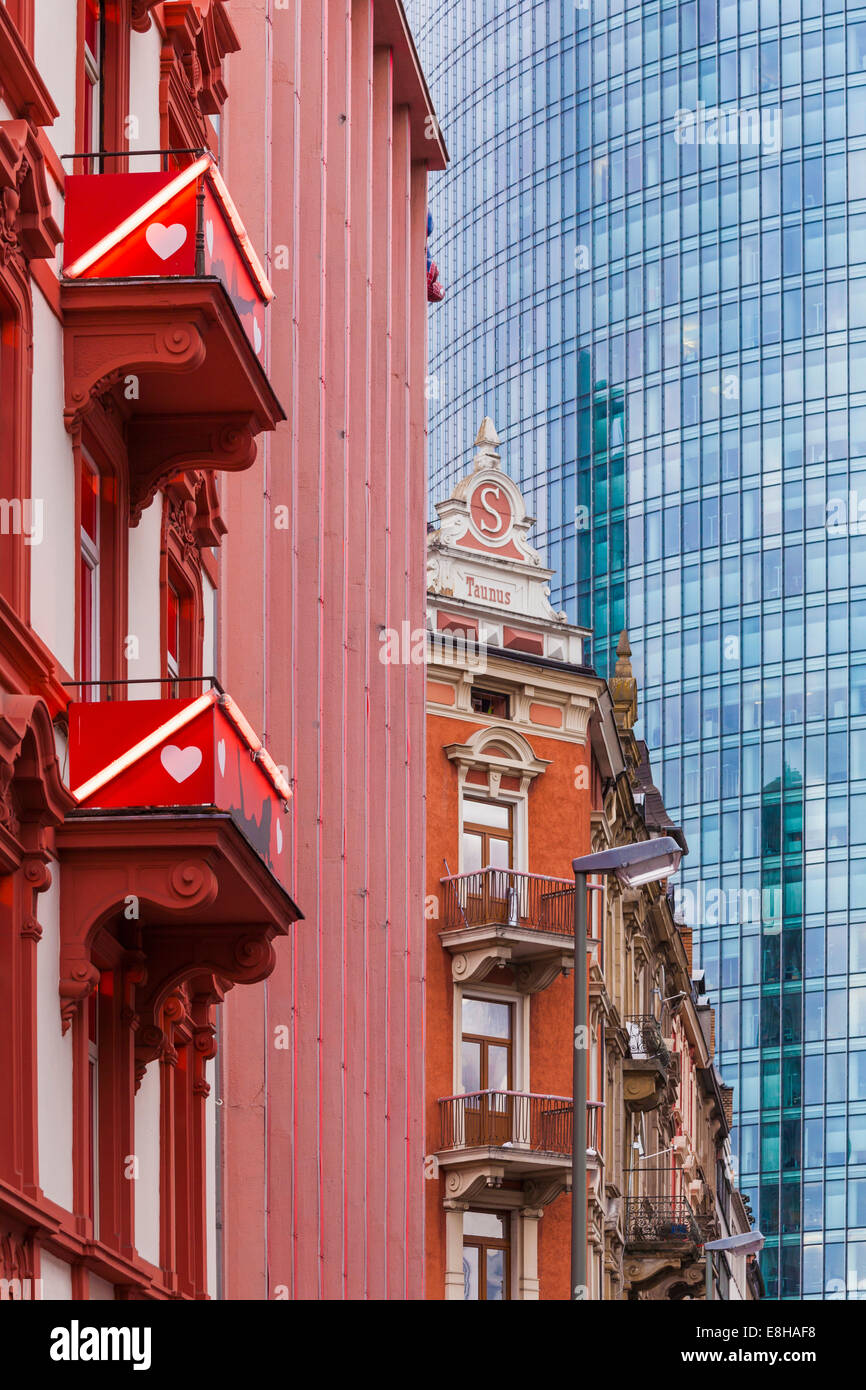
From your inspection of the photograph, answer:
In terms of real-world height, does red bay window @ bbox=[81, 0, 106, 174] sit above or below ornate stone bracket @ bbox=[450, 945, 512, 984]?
above

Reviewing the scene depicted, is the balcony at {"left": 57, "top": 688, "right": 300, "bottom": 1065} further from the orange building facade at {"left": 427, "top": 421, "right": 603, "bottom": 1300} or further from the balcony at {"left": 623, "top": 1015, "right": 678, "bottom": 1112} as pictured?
the balcony at {"left": 623, "top": 1015, "right": 678, "bottom": 1112}

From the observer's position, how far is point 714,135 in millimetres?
156625

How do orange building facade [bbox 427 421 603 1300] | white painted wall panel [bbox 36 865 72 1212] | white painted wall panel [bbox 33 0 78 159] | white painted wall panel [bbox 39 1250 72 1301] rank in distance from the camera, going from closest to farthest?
1. white painted wall panel [bbox 39 1250 72 1301]
2. white painted wall panel [bbox 36 865 72 1212]
3. white painted wall panel [bbox 33 0 78 159]
4. orange building facade [bbox 427 421 603 1300]

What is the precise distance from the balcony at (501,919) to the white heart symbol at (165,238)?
94.3 ft

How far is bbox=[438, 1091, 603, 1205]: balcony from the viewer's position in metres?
42.2

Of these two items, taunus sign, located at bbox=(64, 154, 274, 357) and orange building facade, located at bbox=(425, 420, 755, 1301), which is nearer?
taunus sign, located at bbox=(64, 154, 274, 357)

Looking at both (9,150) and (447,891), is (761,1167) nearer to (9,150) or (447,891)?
(447,891)

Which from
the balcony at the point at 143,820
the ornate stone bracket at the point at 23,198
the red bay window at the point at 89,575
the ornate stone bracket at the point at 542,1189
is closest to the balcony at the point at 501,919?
the ornate stone bracket at the point at 542,1189

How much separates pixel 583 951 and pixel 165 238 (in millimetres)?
10411

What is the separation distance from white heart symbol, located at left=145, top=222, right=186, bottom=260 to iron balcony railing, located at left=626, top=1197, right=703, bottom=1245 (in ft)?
132

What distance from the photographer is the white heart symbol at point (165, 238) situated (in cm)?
1487

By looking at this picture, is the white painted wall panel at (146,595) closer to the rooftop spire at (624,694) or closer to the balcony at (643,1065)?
the balcony at (643,1065)

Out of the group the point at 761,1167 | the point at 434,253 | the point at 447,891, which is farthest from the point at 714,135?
the point at 447,891

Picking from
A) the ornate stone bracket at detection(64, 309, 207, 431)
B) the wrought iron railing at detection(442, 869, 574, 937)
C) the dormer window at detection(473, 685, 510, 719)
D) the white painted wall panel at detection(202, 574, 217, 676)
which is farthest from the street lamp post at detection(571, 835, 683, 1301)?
the dormer window at detection(473, 685, 510, 719)
